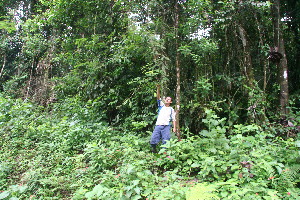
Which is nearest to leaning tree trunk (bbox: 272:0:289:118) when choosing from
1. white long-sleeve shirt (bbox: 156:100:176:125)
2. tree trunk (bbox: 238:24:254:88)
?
tree trunk (bbox: 238:24:254:88)

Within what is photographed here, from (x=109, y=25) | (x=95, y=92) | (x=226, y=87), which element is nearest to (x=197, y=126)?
(x=226, y=87)

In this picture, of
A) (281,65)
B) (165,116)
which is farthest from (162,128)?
(281,65)

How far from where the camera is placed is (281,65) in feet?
17.8

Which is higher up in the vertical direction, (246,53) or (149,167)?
(246,53)

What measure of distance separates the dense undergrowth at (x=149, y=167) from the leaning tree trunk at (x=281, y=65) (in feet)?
3.14

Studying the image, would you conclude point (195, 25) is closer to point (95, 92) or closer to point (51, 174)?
point (95, 92)

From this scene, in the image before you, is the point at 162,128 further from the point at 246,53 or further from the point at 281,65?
the point at 281,65

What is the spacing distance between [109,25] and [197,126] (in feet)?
14.4

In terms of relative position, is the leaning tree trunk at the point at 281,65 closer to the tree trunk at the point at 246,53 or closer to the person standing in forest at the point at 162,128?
the tree trunk at the point at 246,53

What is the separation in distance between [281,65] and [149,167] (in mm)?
4371

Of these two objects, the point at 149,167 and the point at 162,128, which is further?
the point at 162,128

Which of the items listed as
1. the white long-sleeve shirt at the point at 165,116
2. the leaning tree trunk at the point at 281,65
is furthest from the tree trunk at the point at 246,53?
the white long-sleeve shirt at the point at 165,116

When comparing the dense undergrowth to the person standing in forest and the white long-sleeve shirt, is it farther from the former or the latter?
the white long-sleeve shirt

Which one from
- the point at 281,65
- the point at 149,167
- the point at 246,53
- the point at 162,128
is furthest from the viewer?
the point at 246,53
